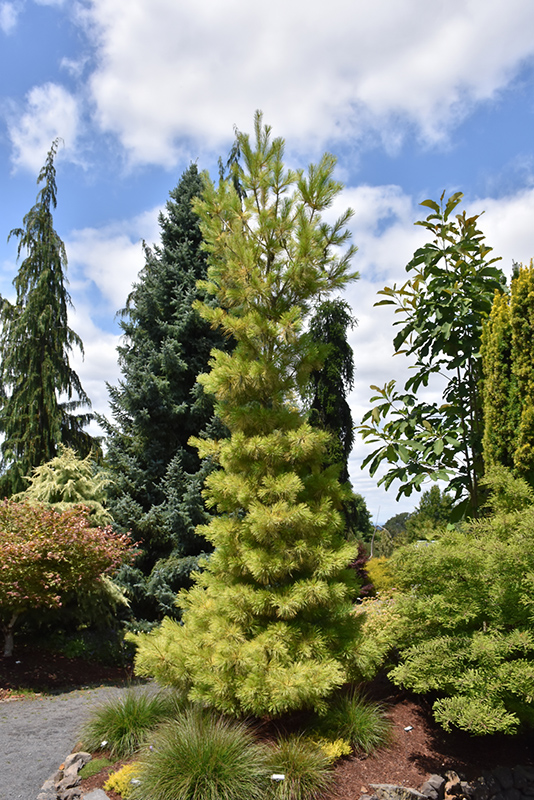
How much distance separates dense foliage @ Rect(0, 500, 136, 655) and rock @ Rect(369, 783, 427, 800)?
4.73m

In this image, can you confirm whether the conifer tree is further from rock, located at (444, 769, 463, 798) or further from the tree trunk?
the tree trunk

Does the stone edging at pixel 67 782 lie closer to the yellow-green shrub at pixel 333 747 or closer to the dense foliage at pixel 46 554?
the yellow-green shrub at pixel 333 747

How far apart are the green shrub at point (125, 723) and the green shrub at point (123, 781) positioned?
46 cm

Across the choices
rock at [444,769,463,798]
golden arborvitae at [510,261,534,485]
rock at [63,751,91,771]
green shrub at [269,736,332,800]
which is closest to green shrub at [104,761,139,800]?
rock at [63,751,91,771]

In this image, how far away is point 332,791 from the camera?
3.32 metres

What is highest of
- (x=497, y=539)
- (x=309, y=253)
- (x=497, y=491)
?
(x=309, y=253)

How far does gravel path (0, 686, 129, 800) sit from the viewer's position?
3.90 m

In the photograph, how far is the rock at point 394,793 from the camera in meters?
3.30

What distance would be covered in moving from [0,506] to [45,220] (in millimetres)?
8187

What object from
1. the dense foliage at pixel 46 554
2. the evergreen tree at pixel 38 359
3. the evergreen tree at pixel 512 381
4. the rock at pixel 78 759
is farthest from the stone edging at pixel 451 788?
the evergreen tree at pixel 38 359

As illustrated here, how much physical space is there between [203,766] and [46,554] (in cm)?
438

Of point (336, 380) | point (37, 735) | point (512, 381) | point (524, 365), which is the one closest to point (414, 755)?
point (512, 381)

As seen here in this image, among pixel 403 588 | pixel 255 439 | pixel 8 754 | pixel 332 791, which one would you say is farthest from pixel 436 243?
pixel 8 754

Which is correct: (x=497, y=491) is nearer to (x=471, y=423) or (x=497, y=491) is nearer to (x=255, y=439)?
(x=471, y=423)
